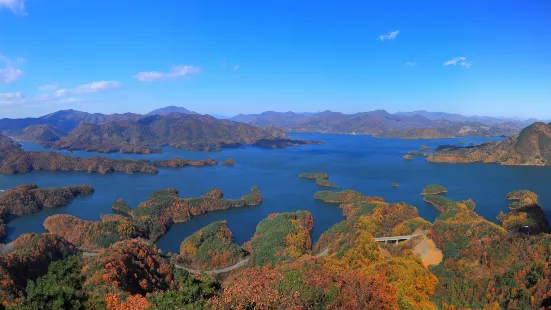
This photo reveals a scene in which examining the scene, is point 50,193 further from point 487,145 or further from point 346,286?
point 487,145

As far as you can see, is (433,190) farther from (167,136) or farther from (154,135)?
(154,135)

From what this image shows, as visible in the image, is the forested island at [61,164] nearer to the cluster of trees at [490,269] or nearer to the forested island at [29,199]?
the forested island at [29,199]

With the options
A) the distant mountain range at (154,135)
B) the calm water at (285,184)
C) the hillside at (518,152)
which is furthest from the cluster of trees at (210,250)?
the distant mountain range at (154,135)

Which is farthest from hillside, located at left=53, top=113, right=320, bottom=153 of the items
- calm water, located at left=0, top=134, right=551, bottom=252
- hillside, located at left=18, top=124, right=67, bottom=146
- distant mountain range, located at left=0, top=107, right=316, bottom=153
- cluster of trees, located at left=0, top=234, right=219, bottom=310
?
cluster of trees, located at left=0, top=234, right=219, bottom=310

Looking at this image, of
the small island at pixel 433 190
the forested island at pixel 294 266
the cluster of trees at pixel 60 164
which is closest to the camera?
the forested island at pixel 294 266

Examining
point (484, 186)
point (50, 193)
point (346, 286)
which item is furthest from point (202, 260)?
point (484, 186)

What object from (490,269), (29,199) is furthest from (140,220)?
(490,269)
